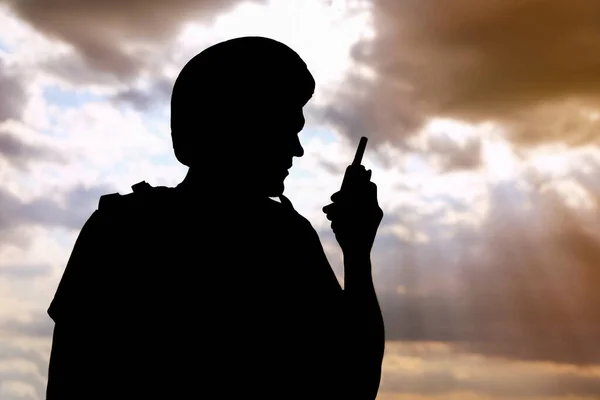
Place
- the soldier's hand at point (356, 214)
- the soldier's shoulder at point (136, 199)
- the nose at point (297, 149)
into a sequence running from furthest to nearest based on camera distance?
the soldier's hand at point (356, 214)
the nose at point (297, 149)
the soldier's shoulder at point (136, 199)

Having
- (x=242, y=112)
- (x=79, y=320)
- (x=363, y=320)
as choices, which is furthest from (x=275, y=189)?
(x=79, y=320)

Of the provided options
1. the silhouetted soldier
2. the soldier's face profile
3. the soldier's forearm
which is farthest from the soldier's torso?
the soldier's face profile

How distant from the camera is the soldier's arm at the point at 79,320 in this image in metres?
5.18

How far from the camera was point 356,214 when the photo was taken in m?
5.95

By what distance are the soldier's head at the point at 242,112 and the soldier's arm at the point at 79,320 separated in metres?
0.83

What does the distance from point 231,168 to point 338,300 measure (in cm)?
118

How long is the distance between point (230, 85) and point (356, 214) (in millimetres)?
1228

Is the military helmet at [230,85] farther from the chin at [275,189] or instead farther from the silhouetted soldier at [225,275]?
the chin at [275,189]

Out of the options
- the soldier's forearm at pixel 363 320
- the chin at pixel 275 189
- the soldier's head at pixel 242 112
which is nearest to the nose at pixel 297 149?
the soldier's head at pixel 242 112

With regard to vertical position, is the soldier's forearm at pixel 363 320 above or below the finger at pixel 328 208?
below

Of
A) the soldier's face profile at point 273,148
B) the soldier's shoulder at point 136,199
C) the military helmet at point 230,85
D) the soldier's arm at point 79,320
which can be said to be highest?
the military helmet at point 230,85

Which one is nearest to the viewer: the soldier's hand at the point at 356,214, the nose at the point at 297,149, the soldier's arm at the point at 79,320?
the soldier's arm at the point at 79,320

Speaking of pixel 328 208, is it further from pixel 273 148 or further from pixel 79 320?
pixel 79 320

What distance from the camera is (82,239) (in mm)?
5461
